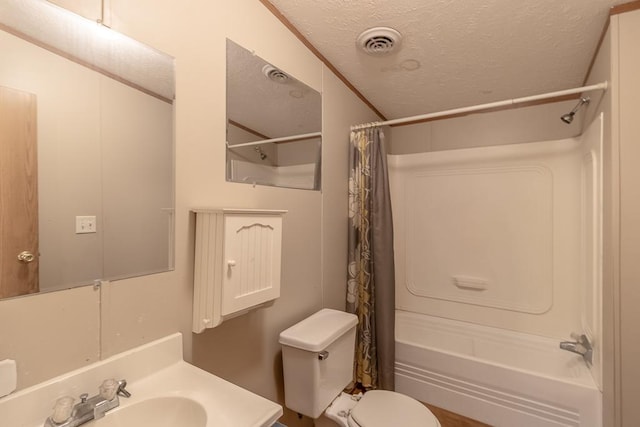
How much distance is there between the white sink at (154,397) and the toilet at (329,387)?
0.56m

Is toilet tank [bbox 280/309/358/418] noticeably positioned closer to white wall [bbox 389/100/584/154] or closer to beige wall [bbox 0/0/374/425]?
beige wall [bbox 0/0/374/425]

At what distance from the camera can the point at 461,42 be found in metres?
1.66

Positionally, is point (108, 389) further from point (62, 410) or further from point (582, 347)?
point (582, 347)

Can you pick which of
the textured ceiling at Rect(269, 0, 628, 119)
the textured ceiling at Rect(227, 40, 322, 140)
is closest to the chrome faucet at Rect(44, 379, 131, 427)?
the textured ceiling at Rect(227, 40, 322, 140)

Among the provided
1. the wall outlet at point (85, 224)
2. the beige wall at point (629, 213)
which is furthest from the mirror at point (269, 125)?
the beige wall at point (629, 213)

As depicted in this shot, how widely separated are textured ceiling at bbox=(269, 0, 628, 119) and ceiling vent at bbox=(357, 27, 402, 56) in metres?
0.03

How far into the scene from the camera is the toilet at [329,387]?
1426 mm

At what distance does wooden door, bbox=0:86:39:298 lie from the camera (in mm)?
730

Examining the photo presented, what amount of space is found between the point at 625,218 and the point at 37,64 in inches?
88.3

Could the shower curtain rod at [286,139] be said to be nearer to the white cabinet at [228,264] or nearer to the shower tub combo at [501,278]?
the white cabinet at [228,264]

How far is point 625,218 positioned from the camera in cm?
133

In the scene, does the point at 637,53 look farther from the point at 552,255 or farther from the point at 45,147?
the point at 45,147

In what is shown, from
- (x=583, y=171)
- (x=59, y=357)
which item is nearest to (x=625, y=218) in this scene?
(x=583, y=171)

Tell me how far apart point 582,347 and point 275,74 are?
8.48ft
